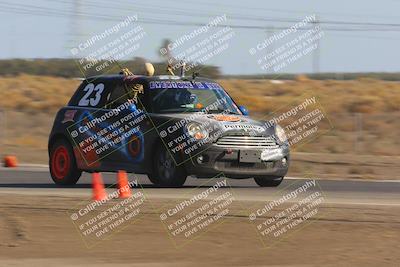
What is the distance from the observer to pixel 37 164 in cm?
2336

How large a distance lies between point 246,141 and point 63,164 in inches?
131

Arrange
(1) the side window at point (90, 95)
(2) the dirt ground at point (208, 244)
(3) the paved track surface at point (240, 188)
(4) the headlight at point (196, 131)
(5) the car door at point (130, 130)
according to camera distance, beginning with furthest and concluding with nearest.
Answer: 1. (1) the side window at point (90, 95)
2. (5) the car door at point (130, 130)
3. (4) the headlight at point (196, 131)
4. (3) the paved track surface at point (240, 188)
5. (2) the dirt ground at point (208, 244)

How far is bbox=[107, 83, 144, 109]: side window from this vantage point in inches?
634

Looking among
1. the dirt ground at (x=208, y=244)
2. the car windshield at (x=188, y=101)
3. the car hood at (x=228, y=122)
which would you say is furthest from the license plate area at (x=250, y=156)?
the dirt ground at (x=208, y=244)

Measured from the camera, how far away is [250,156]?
1526cm

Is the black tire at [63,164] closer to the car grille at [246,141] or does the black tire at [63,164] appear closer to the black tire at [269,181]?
the car grille at [246,141]

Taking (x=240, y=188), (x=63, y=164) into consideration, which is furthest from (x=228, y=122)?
(x=63, y=164)

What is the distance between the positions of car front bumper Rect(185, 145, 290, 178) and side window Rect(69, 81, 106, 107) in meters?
2.19

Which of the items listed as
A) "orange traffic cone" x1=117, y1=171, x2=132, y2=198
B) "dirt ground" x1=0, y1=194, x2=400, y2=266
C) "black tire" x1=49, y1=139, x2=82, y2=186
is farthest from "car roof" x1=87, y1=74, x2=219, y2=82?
"dirt ground" x1=0, y1=194, x2=400, y2=266

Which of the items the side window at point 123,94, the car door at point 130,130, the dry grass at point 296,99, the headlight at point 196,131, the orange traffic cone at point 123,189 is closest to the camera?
the orange traffic cone at point 123,189

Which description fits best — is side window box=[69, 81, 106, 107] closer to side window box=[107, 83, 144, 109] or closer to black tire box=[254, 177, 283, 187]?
side window box=[107, 83, 144, 109]

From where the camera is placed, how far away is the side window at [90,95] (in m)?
16.4

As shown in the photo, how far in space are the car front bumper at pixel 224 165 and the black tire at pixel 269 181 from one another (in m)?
0.67

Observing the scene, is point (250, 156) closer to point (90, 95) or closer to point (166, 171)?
point (166, 171)
